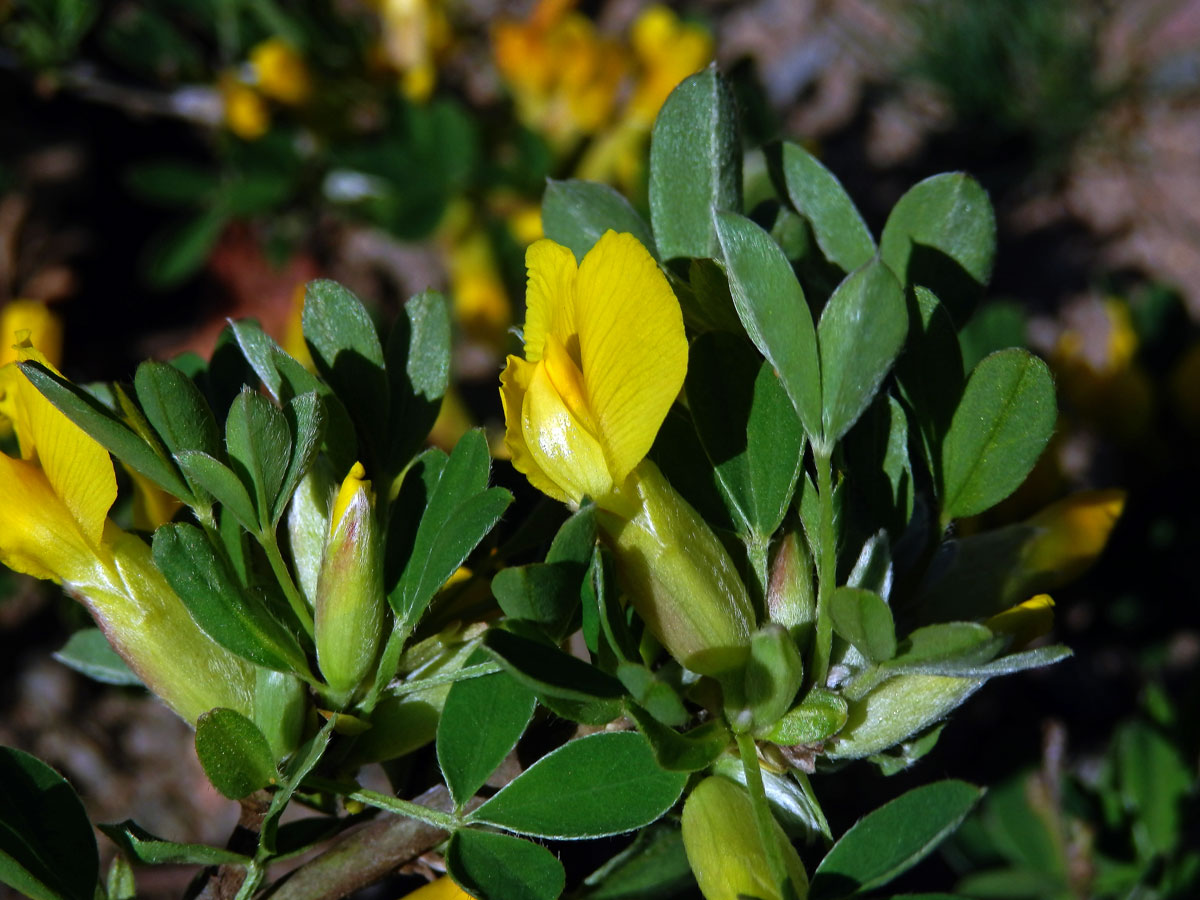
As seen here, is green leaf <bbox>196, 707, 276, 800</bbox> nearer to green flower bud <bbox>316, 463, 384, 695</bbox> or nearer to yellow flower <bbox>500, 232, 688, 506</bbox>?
green flower bud <bbox>316, 463, 384, 695</bbox>

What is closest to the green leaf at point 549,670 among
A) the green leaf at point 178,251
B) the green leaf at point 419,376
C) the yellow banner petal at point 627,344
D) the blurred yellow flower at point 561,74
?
the yellow banner petal at point 627,344

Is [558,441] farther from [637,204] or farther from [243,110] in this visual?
[243,110]

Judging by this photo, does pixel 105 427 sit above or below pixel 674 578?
above

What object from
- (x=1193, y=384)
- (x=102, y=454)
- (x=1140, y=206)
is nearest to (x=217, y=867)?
(x=102, y=454)

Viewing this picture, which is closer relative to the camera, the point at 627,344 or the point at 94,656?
the point at 627,344

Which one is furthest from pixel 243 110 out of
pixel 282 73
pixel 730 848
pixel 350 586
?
pixel 730 848

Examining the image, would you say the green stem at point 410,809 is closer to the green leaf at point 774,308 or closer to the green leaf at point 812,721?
the green leaf at point 812,721

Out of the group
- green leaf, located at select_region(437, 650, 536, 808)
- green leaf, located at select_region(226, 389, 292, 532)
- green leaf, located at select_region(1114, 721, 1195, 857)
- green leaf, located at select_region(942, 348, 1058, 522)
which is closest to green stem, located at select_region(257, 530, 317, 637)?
green leaf, located at select_region(226, 389, 292, 532)
